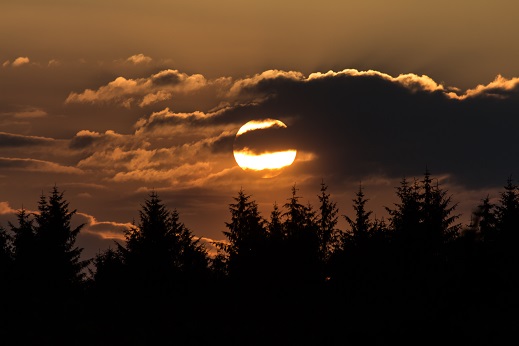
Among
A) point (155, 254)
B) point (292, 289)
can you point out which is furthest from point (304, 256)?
point (155, 254)

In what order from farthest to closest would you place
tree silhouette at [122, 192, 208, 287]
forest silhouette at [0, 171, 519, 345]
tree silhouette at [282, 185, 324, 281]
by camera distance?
tree silhouette at [122, 192, 208, 287] → tree silhouette at [282, 185, 324, 281] → forest silhouette at [0, 171, 519, 345]

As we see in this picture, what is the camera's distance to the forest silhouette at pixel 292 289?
3566 centimetres

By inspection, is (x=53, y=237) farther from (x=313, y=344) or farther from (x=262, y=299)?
(x=313, y=344)

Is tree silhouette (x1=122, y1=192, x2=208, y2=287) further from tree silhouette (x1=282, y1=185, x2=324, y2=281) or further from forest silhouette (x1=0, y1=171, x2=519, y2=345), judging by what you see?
tree silhouette (x1=282, y1=185, x2=324, y2=281)

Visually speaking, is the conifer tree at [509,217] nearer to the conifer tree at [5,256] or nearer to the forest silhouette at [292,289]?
the forest silhouette at [292,289]

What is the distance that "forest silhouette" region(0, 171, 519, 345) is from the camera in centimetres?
3566

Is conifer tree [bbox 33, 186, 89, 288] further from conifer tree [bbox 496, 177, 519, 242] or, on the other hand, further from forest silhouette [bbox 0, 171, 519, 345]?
conifer tree [bbox 496, 177, 519, 242]

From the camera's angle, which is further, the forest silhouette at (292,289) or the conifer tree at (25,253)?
the conifer tree at (25,253)

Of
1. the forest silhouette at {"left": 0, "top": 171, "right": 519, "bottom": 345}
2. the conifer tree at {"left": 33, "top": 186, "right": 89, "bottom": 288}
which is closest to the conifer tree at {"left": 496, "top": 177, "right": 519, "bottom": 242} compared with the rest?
the forest silhouette at {"left": 0, "top": 171, "right": 519, "bottom": 345}

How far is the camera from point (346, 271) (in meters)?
45.1

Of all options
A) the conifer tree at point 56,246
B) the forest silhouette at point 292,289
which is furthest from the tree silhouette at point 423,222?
the conifer tree at point 56,246

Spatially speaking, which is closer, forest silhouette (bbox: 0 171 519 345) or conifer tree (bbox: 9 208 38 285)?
forest silhouette (bbox: 0 171 519 345)

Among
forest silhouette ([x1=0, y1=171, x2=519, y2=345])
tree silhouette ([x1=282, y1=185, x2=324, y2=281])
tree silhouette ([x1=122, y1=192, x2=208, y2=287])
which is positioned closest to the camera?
forest silhouette ([x1=0, y1=171, x2=519, y2=345])

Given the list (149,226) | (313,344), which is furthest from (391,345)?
(149,226)
